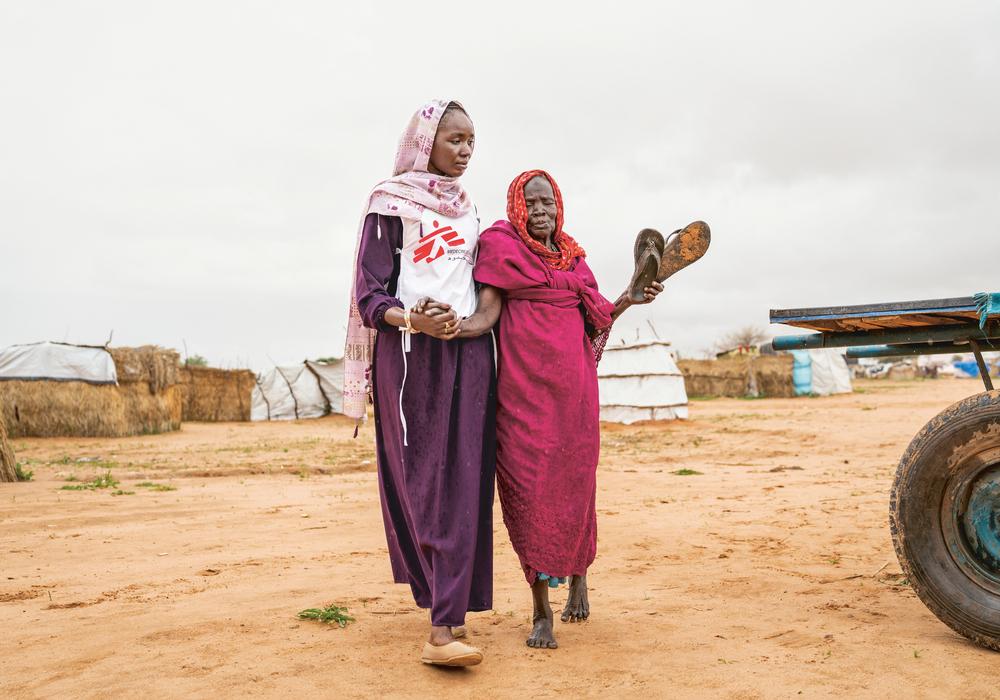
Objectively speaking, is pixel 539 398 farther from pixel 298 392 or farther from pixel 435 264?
pixel 298 392

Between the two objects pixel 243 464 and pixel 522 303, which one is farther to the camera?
pixel 243 464

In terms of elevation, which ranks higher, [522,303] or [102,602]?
[522,303]

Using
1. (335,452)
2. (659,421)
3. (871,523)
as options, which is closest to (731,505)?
(871,523)

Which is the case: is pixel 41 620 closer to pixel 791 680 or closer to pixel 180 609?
pixel 180 609

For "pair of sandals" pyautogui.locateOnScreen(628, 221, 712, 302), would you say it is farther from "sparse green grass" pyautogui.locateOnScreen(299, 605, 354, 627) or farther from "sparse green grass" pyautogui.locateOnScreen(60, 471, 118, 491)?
"sparse green grass" pyautogui.locateOnScreen(60, 471, 118, 491)

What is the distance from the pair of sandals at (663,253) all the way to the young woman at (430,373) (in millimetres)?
606

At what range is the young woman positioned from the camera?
2.67 m

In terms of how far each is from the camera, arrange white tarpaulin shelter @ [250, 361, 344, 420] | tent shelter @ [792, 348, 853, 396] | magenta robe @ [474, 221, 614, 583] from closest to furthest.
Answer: magenta robe @ [474, 221, 614, 583], white tarpaulin shelter @ [250, 361, 344, 420], tent shelter @ [792, 348, 853, 396]

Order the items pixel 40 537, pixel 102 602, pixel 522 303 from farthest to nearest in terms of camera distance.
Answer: pixel 40 537
pixel 102 602
pixel 522 303

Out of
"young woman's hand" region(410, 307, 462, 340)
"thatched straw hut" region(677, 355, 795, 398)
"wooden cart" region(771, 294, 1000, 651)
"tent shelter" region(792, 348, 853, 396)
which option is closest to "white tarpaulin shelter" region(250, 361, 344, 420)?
"thatched straw hut" region(677, 355, 795, 398)

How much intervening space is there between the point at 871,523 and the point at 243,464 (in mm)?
7836

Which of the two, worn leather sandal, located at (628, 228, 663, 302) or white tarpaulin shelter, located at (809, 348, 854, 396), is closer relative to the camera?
worn leather sandal, located at (628, 228, 663, 302)

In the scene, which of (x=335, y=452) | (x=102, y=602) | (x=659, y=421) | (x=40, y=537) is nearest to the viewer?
(x=102, y=602)

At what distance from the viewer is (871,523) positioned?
195 inches
